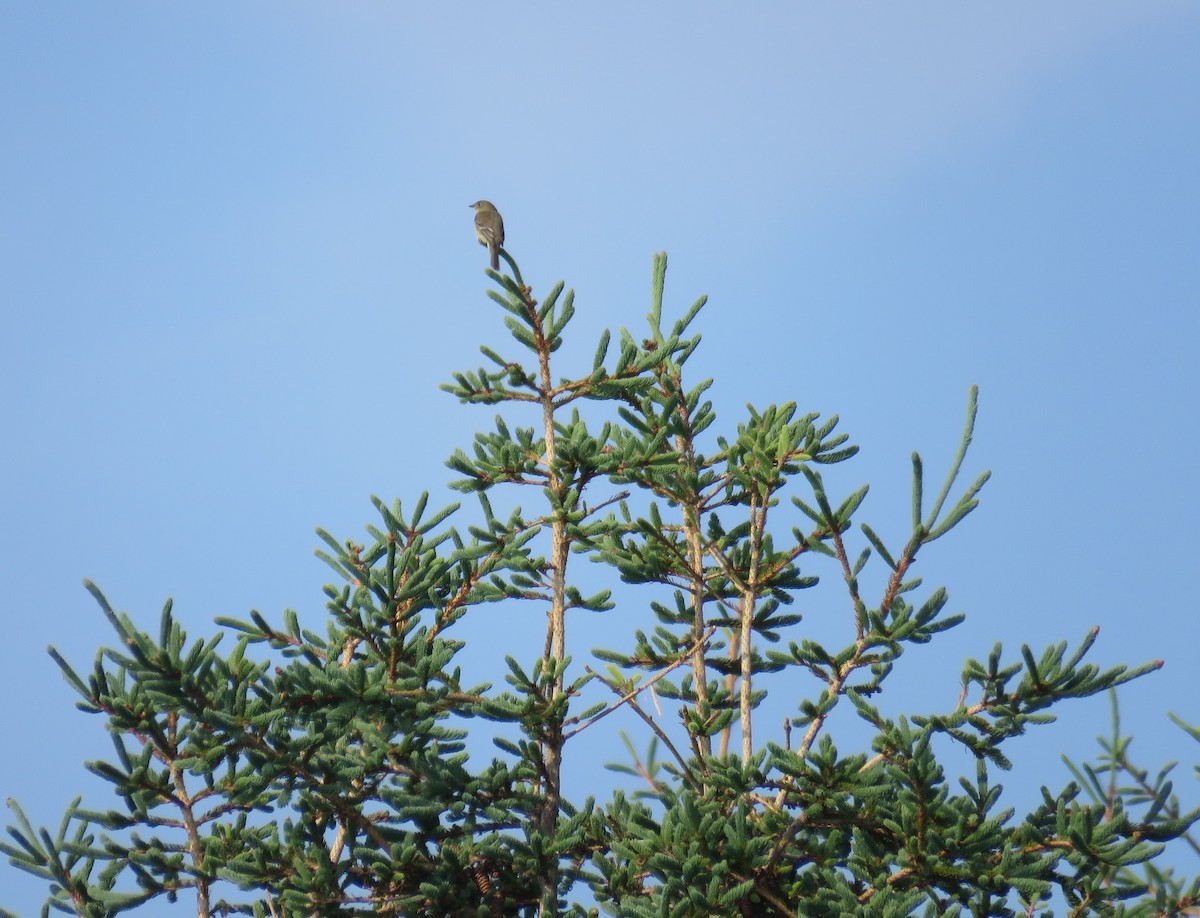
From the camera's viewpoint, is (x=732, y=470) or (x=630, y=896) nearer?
(x=630, y=896)

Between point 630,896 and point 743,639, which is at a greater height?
point 743,639

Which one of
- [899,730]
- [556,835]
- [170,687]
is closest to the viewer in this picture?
[170,687]

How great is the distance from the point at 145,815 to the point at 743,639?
Result: 3.92 m

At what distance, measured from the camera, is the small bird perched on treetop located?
10109 millimetres

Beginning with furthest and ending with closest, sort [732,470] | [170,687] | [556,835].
Result: [732,470] → [556,835] → [170,687]

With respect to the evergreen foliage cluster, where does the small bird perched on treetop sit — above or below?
above

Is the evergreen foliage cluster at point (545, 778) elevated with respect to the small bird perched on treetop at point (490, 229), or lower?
lower

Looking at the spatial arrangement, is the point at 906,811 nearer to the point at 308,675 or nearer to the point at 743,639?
the point at 743,639

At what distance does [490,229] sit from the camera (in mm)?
10266

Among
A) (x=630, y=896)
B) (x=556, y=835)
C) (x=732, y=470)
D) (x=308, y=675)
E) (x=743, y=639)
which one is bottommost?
(x=630, y=896)

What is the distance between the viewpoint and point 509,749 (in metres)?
8.04

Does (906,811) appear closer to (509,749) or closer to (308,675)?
(509,749)

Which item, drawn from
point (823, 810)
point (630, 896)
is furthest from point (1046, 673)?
point (630, 896)

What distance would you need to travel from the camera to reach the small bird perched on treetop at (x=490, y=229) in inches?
398
